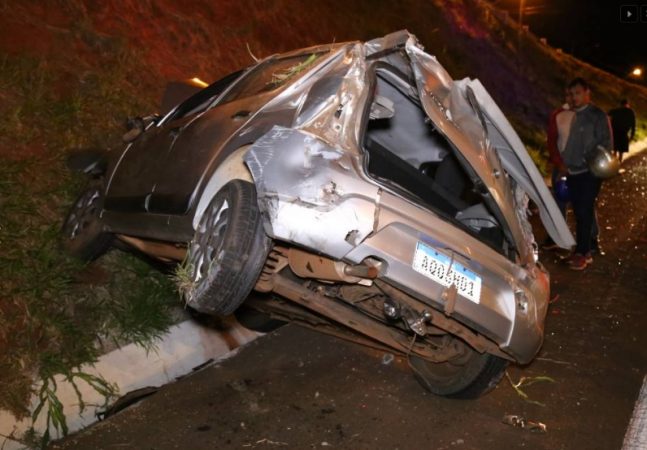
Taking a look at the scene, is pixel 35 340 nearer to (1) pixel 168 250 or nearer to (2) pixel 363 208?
(1) pixel 168 250

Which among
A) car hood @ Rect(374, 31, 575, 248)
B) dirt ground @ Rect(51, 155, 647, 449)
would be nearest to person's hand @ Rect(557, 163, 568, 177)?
dirt ground @ Rect(51, 155, 647, 449)

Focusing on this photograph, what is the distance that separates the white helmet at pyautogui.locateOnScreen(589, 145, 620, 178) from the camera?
21.0 ft

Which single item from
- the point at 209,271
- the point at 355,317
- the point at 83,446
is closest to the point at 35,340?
the point at 83,446

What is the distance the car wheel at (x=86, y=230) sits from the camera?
5.04 meters

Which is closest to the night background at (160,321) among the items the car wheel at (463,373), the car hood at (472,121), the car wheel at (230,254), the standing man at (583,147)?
the car wheel at (463,373)

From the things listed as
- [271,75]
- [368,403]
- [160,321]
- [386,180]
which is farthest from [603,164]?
[160,321]

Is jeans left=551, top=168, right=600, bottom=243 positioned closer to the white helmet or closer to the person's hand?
the person's hand

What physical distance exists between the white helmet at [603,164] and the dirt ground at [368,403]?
1477 millimetres

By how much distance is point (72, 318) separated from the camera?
480 cm

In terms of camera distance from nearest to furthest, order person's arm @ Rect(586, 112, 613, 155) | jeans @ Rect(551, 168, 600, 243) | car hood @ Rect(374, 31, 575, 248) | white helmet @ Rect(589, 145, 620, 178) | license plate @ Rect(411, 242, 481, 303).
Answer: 1. license plate @ Rect(411, 242, 481, 303)
2. car hood @ Rect(374, 31, 575, 248)
3. white helmet @ Rect(589, 145, 620, 178)
4. person's arm @ Rect(586, 112, 613, 155)
5. jeans @ Rect(551, 168, 600, 243)

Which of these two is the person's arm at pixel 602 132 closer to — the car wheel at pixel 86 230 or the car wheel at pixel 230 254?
the car wheel at pixel 230 254

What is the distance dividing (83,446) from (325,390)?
63.2 inches

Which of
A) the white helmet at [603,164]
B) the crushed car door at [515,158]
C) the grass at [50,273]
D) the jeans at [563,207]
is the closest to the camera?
the crushed car door at [515,158]

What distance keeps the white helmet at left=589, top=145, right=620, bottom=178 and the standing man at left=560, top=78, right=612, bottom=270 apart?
Answer: 67mm
